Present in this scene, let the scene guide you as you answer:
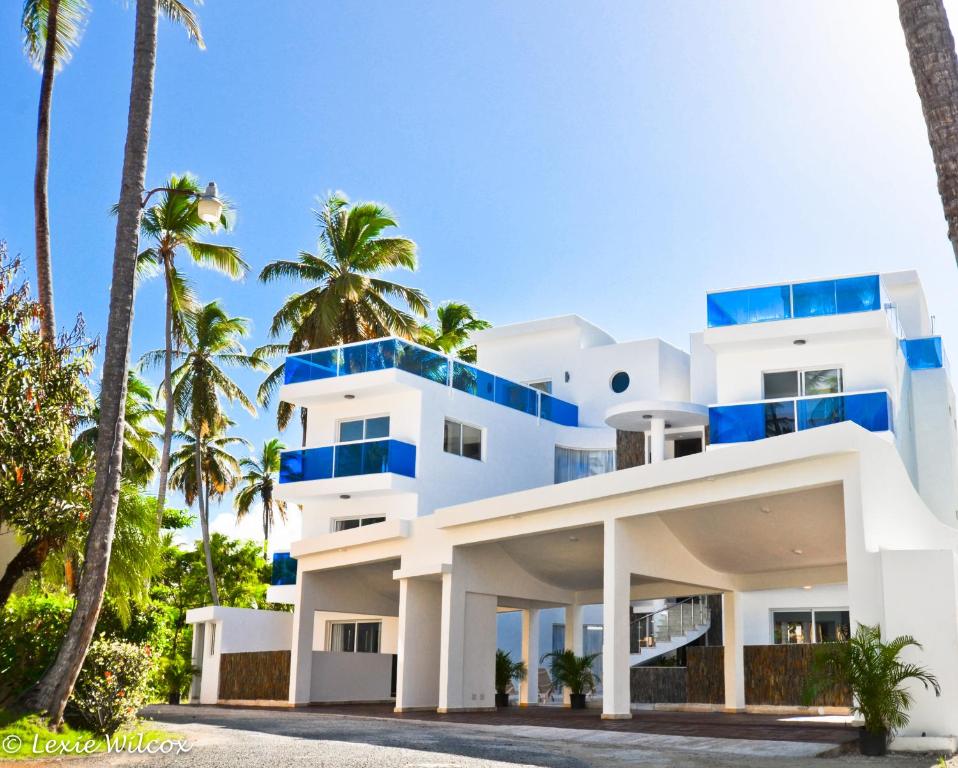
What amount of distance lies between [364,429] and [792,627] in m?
12.0

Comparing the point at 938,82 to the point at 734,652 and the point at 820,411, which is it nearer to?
the point at 734,652

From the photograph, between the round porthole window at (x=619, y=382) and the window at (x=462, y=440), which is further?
the round porthole window at (x=619, y=382)

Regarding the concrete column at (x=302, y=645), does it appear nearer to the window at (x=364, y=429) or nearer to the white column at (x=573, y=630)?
the white column at (x=573, y=630)

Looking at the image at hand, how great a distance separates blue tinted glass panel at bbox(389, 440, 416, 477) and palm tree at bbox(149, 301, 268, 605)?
33.6ft

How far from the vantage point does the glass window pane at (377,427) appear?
28.5m

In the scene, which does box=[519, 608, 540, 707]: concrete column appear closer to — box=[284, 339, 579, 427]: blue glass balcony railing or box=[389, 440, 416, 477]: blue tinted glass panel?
box=[389, 440, 416, 477]: blue tinted glass panel

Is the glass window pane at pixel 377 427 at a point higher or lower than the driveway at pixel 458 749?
higher

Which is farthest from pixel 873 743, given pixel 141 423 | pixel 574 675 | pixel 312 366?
pixel 141 423

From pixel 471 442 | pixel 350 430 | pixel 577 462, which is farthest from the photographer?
pixel 577 462

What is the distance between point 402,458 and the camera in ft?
88.7

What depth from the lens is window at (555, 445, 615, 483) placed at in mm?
31688

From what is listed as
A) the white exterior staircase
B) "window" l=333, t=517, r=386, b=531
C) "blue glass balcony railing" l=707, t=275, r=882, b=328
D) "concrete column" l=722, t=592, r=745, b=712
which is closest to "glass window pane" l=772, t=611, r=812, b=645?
the white exterior staircase

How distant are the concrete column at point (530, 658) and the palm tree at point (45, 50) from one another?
44.7 feet

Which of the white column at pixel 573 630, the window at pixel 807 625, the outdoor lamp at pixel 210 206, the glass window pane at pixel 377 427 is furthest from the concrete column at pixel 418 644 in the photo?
the outdoor lamp at pixel 210 206
